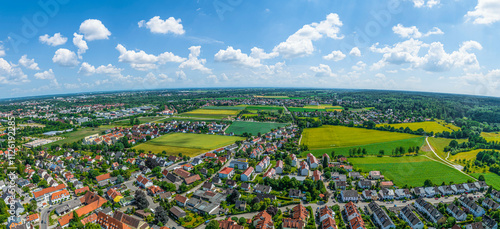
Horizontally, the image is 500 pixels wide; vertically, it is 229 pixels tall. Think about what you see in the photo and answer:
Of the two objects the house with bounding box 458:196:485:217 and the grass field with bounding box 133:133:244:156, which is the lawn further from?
the house with bounding box 458:196:485:217

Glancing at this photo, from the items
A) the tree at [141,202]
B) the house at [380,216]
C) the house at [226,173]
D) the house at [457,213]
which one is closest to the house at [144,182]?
the tree at [141,202]

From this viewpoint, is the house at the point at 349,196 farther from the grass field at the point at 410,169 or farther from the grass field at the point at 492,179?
the grass field at the point at 492,179

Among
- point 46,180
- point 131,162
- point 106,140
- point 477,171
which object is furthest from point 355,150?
point 106,140

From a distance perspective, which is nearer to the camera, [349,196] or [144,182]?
[349,196]

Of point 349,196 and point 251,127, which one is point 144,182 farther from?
point 251,127

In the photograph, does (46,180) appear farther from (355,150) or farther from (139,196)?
(355,150)

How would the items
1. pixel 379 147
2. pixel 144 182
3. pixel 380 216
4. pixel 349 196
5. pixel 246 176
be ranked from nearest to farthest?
pixel 380 216 → pixel 349 196 → pixel 144 182 → pixel 246 176 → pixel 379 147

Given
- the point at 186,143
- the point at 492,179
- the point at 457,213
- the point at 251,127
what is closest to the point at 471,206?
the point at 457,213
